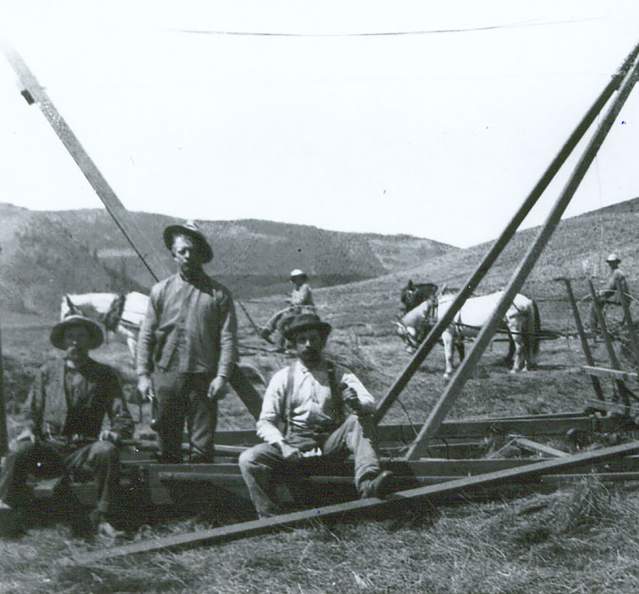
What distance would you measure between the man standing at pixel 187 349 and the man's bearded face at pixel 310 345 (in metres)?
0.63

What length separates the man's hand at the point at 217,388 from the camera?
5.99 metres

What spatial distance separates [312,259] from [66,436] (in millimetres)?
37106

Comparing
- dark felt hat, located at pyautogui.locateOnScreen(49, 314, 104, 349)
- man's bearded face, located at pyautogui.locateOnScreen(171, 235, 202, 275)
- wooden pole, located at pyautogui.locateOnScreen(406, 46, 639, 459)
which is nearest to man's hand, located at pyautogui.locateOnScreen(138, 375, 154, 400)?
dark felt hat, located at pyautogui.locateOnScreen(49, 314, 104, 349)

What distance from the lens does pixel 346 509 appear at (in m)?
5.21

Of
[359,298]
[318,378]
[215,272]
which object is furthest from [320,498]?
[215,272]

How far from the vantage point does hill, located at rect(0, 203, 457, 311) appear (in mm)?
21484

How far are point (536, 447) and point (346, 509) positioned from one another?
8.01 ft

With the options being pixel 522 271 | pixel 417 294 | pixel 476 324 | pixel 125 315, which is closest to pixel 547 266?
pixel 417 294

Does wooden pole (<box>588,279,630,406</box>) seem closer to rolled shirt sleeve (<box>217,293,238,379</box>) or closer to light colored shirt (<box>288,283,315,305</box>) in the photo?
Answer: rolled shirt sleeve (<box>217,293,238,379</box>)

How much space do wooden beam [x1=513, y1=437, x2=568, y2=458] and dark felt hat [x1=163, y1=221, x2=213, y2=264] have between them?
3.24m

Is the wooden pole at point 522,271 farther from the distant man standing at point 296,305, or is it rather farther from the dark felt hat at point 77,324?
the distant man standing at point 296,305

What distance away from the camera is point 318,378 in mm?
5816

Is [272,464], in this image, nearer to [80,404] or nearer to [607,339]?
[80,404]

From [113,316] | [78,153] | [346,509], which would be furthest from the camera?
[113,316]
